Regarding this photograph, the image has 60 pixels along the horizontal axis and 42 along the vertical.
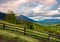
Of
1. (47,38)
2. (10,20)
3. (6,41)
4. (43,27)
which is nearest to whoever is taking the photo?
(6,41)

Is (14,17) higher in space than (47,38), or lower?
higher

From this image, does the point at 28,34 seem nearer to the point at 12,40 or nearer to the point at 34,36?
the point at 34,36

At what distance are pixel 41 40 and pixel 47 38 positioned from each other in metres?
0.78

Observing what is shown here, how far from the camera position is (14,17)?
114 feet

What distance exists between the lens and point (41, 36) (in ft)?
78.8

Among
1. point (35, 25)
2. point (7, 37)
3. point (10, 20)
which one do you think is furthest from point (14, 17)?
point (7, 37)

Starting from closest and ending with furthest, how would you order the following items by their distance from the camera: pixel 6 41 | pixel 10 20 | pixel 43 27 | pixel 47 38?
1. pixel 6 41
2. pixel 47 38
3. pixel 43 27
4. pixel 10 20

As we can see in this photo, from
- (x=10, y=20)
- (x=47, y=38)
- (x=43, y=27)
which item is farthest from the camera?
(x=10, y=20)

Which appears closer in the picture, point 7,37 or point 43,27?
point 7,37

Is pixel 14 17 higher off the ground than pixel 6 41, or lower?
higher

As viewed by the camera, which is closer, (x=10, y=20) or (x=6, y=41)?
(x=6, y=41)

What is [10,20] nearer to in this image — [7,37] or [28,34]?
[28,34]

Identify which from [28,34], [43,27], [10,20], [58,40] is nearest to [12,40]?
[28,34]

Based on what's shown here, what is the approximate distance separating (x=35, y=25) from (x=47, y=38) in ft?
28.9
